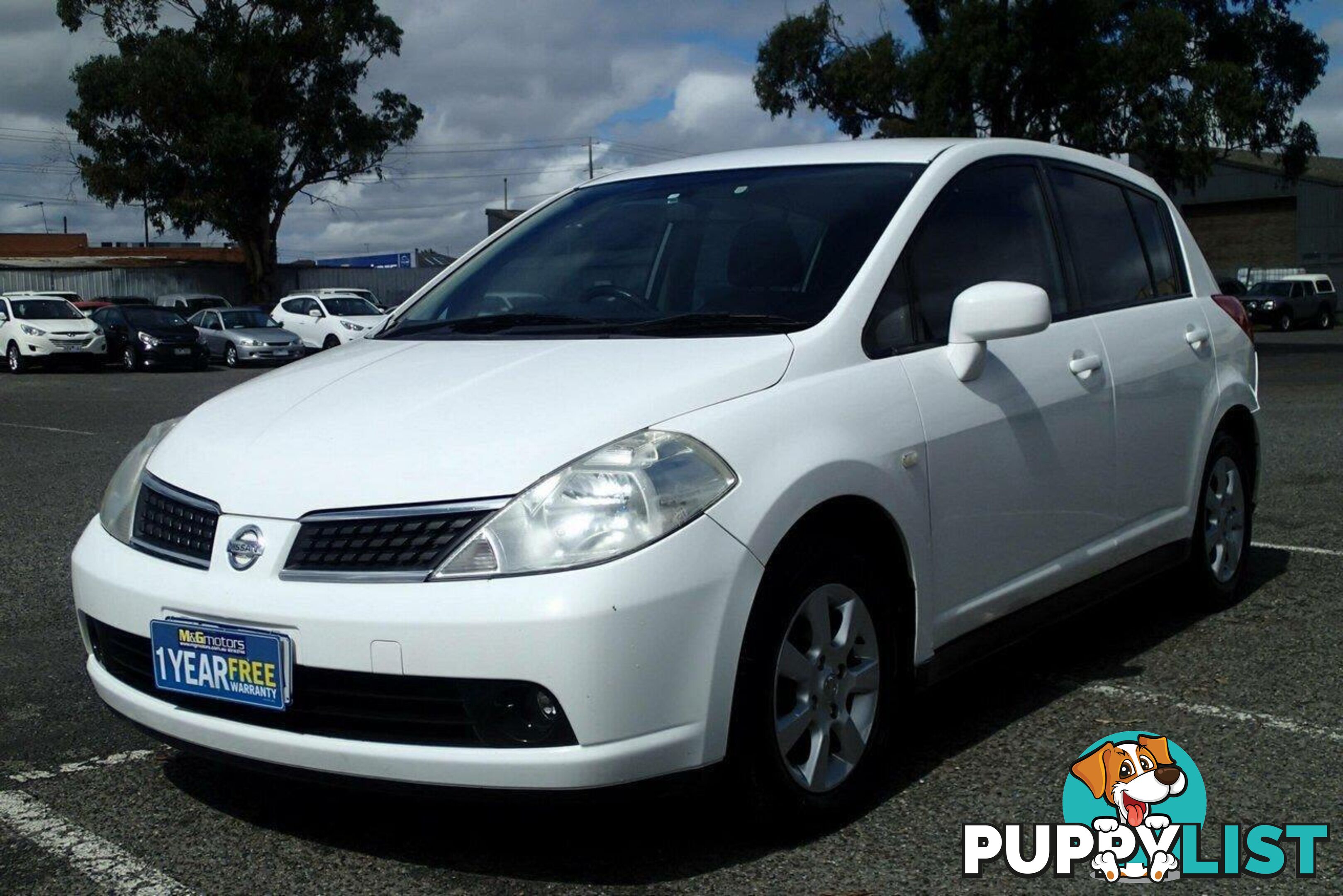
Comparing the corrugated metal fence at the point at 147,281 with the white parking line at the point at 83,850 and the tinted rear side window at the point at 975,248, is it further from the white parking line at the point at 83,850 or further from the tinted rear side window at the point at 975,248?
the white parking line at the point at 83,850

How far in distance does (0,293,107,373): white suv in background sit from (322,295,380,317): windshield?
479cm

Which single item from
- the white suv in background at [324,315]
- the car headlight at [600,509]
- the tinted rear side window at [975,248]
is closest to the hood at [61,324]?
the white suv in background at [324,315]

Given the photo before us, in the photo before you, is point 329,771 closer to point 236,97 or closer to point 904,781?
point 904,781

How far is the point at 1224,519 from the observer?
5340 millimetres

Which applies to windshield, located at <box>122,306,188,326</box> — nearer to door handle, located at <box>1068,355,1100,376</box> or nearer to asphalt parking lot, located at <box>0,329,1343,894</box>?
asphalt parking lot, located at <box>0,329,1343,894</box>

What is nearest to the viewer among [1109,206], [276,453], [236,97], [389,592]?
[389,592]

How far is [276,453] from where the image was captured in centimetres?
314

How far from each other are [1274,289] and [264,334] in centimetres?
2875

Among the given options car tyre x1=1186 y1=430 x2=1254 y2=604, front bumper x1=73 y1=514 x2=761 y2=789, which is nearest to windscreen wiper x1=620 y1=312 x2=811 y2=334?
front bumper x1=73 y1=514 x2=761 y2=789

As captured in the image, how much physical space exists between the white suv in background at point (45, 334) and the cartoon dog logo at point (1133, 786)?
91.8ft

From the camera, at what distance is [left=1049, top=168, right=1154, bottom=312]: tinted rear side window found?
182 inches

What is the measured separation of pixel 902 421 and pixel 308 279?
52.4 meters

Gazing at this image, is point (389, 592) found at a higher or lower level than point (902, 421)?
lower

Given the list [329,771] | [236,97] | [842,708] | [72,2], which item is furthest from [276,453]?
[72,2]
